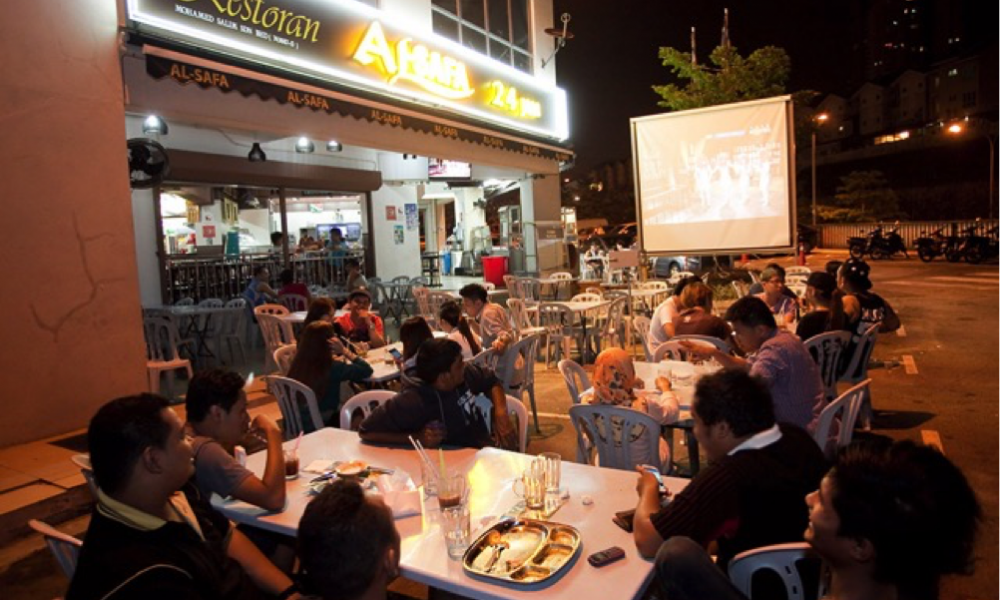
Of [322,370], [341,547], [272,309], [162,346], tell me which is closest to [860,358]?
[322,370]

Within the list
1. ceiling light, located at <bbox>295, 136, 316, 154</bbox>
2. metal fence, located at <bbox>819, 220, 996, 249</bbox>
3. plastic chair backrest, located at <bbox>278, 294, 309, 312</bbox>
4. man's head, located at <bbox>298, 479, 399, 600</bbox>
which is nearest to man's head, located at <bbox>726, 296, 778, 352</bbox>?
man's head, located at <bbox>298, 479, 399, 600</bbox>

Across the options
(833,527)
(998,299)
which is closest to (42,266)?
(833,527)

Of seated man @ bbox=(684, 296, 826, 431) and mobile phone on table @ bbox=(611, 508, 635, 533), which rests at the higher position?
seated man @ bbox=(684, 296, 826, 431)

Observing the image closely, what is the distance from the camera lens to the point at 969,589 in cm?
334

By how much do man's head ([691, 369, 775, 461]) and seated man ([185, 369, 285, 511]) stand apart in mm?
1764

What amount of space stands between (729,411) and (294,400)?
3310mm

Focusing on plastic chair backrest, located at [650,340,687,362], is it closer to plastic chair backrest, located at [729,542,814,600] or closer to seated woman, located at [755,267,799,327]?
seated woman, located at [755,267,799,327]

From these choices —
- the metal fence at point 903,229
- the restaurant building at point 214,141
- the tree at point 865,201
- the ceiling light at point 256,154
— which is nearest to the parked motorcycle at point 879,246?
the metal fence at point 903,229

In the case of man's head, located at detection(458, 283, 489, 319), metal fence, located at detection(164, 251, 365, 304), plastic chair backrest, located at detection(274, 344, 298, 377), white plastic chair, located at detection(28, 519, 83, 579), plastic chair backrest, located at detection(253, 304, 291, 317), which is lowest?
white plastic chair, located at detection(28, 519, 83, 579)

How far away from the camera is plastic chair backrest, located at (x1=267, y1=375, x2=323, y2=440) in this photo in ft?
15.4

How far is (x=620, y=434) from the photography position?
368 centimetres

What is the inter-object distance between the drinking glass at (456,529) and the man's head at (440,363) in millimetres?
1141

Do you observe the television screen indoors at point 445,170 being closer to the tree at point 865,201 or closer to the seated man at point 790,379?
the seated man at point 790,379

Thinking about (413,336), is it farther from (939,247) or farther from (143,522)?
(939,247)
